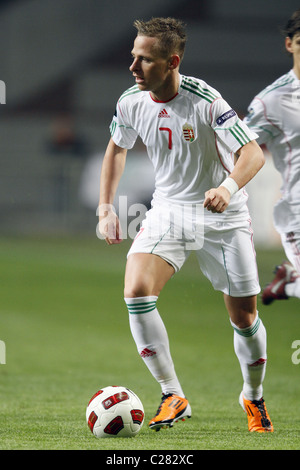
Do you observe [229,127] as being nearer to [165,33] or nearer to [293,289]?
[165,33]

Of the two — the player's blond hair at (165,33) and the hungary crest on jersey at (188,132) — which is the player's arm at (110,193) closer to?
the hungary crest on jersey at (188,132)

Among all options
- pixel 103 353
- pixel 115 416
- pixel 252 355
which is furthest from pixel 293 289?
pixel 103 353

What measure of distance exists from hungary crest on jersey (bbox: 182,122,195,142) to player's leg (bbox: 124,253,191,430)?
70 centimetres

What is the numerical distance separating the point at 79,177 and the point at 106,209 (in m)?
14.0

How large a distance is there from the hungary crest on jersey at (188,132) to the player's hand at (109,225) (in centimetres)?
63

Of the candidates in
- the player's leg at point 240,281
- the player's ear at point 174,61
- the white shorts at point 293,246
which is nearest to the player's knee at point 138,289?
the player's leg at point 240,281

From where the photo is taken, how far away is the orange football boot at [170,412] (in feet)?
14.2

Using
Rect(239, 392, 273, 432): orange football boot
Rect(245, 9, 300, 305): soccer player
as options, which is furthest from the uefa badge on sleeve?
Rect(239, 392, 273, 432): orange football boot

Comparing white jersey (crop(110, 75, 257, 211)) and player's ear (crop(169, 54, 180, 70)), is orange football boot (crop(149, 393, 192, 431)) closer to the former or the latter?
white jersey (crop(110, 75, 257, 211))

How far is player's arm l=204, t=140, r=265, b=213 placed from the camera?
3.91m

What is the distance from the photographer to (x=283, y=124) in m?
5.26

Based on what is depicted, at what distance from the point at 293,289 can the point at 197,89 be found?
6.37ft
